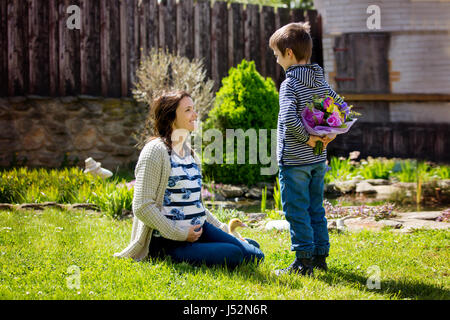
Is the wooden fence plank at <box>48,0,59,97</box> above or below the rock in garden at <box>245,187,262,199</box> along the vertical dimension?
above

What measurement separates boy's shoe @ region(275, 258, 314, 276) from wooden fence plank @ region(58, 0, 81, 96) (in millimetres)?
6332

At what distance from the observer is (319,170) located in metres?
3.40

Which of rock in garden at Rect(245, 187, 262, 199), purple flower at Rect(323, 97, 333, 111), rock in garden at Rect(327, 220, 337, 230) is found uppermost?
purple flower at Rect(323, 97, 333, 111)

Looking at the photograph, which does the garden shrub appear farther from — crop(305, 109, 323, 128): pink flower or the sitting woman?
crop(305, 109, 323, 128): pink flower

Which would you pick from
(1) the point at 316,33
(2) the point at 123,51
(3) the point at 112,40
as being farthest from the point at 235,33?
(3) the point at 112,40

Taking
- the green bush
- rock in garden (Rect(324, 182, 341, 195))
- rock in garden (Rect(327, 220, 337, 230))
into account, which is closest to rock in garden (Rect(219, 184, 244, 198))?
the green bush

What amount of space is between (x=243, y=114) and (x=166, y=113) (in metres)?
4.30

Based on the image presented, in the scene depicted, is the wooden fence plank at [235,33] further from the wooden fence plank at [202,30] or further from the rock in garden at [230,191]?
the rock in garden at [230,191]

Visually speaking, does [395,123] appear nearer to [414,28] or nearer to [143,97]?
[414,28]

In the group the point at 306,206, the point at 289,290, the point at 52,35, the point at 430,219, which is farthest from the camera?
the point at 52,35

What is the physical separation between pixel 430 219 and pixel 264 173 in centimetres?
287

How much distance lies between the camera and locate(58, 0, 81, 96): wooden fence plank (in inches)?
331

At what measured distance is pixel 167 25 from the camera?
9258mm
